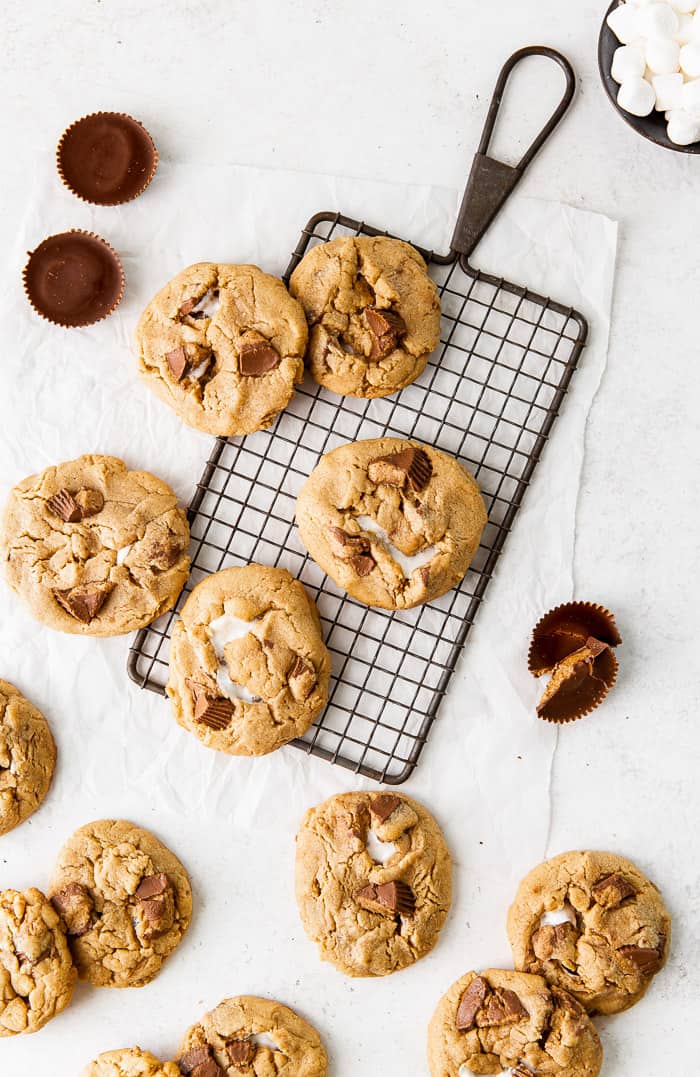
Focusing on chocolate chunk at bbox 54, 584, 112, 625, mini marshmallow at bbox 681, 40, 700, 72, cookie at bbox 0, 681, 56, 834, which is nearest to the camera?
mini marshmallow at bbox 681, 40, 700, 72

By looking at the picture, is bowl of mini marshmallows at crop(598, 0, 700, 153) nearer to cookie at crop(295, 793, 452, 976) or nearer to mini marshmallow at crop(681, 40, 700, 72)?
mini marshmallow at crop(681, 40, 700, 72)

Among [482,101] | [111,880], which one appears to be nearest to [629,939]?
[111,880]

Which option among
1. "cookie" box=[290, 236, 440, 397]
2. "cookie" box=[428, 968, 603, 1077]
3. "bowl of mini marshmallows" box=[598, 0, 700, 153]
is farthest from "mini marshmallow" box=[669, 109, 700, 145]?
"cookie" box=[428, 968, 603, 1077]

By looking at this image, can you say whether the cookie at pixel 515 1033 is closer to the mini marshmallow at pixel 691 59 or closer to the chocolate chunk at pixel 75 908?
the chocolate chunk at pixel 75 908

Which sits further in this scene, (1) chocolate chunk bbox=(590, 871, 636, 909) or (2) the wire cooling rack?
(2) the wire cooling rack

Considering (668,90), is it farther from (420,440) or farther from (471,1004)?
(471,1004)
